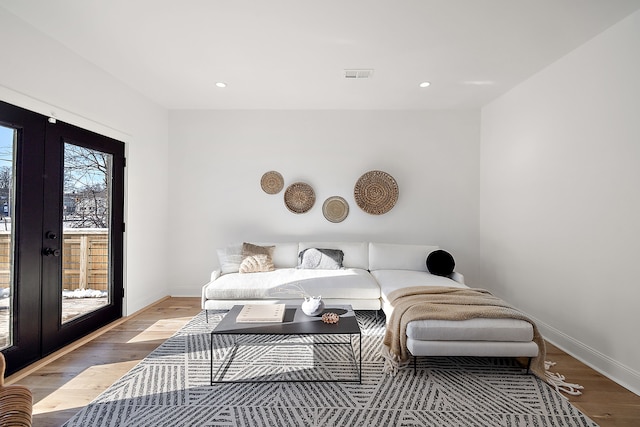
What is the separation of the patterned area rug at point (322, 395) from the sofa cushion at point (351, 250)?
153 centimetres

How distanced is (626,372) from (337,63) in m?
3.56

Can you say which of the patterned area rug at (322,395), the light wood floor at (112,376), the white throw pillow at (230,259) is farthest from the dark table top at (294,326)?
the white throw pillow at (230,259)

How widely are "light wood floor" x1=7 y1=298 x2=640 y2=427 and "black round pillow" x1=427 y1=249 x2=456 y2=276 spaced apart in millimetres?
1212

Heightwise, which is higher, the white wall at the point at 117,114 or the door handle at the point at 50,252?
the white wall at the point at 117,114

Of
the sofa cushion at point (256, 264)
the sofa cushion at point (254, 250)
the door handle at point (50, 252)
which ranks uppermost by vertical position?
the door handle at point (50, 252)

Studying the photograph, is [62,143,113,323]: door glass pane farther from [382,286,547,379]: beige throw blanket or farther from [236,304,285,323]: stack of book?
[382,286,547,379]: beige throw blanket

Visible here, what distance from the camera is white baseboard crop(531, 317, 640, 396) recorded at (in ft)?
7.57

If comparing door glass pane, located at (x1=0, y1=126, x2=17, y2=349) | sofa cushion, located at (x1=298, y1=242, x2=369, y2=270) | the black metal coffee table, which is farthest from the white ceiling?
the black metal coffee table

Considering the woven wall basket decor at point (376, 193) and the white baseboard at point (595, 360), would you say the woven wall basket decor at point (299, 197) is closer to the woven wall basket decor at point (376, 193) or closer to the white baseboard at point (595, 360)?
the woven wall basket decor at point (376, 193)

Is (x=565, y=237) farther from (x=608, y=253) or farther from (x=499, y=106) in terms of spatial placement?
(x=499, y=106)

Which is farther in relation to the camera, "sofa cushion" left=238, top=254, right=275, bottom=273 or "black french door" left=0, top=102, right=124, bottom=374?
"sofa cushion" left=238, top=254, right=275, bottom=273

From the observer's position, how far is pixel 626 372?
7.70 feet

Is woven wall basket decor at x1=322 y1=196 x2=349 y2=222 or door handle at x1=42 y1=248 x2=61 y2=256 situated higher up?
woven wall basket decor at x1=322 y1=196 x2=349 y2=222

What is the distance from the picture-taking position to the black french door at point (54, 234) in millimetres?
2436
